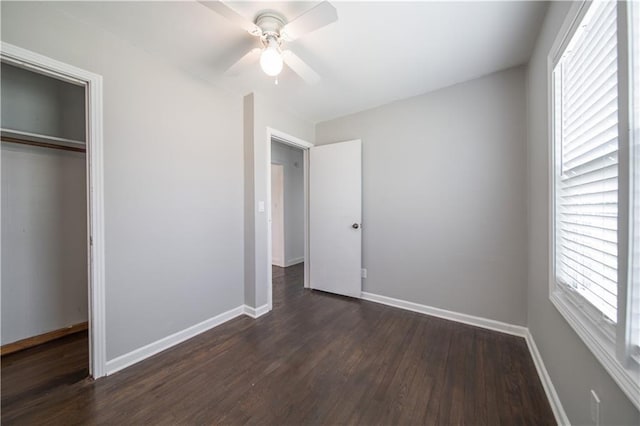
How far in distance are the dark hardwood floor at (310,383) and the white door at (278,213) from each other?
8.24 feet

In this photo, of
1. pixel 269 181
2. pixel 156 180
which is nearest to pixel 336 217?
pixel 269 181

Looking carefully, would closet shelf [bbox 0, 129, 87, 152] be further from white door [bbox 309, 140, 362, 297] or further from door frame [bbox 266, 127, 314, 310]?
white door [bbox 309, 140, 362, 297]

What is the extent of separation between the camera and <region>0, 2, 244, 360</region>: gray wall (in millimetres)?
1632

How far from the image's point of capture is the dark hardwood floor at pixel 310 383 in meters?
1.38

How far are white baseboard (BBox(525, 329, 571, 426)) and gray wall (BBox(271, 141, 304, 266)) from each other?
3.79 metres

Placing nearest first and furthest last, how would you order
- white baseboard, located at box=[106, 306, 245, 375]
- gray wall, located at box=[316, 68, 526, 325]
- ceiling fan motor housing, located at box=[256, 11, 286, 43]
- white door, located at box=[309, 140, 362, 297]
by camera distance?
ceiling fan motor housing, located at box=[256, 11, 286, 43] → white baseboard, located at box=[106, 306, 245, 375] → gray wall, located at box=[316, 68, 526, 325] → white door, located at box=[309, 140, 362, 297]

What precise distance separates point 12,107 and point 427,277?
4.23 meters

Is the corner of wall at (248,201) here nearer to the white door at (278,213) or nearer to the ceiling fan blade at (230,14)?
the ceiling fan blade at (230,14)

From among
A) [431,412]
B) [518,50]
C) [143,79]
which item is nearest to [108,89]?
[143,79]

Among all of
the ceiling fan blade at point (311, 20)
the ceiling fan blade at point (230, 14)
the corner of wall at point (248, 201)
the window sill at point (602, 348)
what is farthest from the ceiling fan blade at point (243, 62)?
the window sill at point (602, 348)

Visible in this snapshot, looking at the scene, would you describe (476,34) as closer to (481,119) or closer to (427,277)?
(481,119)

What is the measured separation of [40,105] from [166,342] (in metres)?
2.43

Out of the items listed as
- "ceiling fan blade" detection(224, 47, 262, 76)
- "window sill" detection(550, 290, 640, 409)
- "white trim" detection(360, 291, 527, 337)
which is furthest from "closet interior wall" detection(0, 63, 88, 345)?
"window sill" detection(550, 290, 640, 409)

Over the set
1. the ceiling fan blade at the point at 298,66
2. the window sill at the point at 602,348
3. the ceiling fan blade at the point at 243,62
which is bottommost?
the window sill at the point at 602,348
